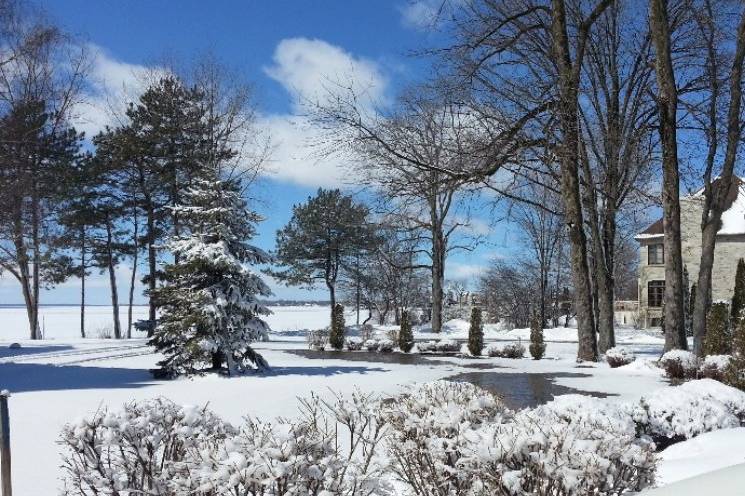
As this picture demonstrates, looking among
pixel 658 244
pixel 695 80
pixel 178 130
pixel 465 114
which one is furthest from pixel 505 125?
pixel 658 244

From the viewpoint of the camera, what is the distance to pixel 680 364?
481 inches

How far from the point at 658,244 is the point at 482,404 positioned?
39576mm

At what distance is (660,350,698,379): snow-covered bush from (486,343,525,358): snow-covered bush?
6.68 m

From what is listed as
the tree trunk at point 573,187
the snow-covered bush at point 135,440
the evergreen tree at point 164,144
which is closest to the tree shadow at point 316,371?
the tree trunk at point 573,187

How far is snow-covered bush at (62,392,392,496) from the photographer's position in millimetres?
2838

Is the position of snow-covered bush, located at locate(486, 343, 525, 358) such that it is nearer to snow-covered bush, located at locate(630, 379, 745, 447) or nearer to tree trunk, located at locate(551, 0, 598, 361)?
tree trunk, located at locate(551, 0, 598, 361)

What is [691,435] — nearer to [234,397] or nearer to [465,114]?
[234,397]

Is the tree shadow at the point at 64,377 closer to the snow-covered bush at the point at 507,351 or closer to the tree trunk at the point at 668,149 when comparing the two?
the snow-covered bush at the point at 507,351

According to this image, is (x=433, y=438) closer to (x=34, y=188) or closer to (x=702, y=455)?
(x=702, y=455)

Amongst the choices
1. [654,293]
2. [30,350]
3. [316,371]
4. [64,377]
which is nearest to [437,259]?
[316,371]

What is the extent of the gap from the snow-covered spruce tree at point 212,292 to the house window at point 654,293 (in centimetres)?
3252

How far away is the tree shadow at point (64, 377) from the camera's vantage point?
40.4 ft

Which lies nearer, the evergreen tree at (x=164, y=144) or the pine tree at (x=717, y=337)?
the pine tree at (x=717, y=337)

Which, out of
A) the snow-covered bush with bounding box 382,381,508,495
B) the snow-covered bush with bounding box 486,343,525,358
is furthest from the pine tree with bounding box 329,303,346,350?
the snow-covered bush with bounding box 382,381,508,495
